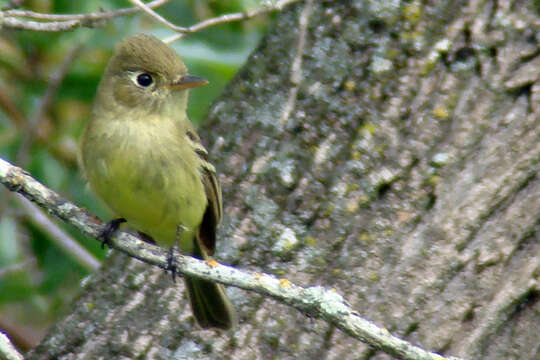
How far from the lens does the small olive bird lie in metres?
3.16

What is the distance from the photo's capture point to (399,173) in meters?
3.42

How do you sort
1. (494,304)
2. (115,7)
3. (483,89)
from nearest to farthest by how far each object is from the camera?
(494,304), (483,89), (115,7)

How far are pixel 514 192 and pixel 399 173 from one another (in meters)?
0.49

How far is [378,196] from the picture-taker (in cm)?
343

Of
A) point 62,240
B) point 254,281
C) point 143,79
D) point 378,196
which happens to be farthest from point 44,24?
point 62,240

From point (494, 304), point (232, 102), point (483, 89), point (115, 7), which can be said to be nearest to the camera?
point (494, 304)

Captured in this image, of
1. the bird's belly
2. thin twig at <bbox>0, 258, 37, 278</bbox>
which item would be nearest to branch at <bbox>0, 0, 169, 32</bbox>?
the bird's belly

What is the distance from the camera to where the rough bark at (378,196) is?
3244 millimetres

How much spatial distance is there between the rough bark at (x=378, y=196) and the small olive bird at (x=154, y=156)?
0.15 meters

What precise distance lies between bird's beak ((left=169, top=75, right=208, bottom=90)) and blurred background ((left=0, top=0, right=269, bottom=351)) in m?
0.83

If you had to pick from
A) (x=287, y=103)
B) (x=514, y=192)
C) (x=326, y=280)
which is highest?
(x=287, y=103)

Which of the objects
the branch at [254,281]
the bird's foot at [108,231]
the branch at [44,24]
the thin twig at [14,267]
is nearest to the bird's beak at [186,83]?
the branch at [44,24]

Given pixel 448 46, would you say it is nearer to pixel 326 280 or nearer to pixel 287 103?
pixel 287 103

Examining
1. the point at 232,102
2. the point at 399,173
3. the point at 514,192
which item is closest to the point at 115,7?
the point at 232,102
